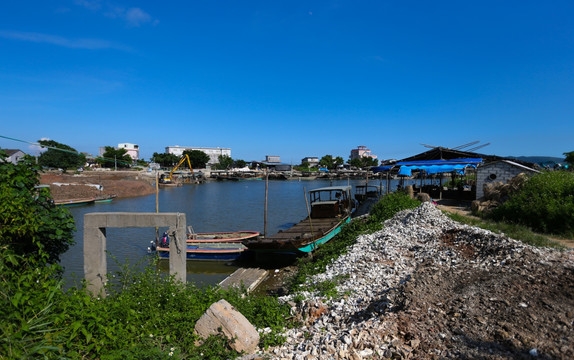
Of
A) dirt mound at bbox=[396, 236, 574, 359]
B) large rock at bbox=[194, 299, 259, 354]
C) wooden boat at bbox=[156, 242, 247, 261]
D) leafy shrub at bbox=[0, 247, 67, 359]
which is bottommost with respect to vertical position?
wooden boat at bbox=[156, 242, 247, 261]

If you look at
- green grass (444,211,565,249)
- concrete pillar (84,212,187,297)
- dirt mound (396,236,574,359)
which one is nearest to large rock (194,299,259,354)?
concrete pillar (84,212,187,297)

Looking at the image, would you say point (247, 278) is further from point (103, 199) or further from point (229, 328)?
point (103, 199)

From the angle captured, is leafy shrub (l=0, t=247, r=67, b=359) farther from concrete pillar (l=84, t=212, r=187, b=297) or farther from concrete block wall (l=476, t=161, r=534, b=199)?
concrete block wall (l=476, t=161, r=534, b=199)

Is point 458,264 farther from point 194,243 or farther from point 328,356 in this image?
point 194,243

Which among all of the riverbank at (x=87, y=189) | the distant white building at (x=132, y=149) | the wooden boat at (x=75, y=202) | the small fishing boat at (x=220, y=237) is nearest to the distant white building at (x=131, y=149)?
the distant white building at (x=132, y=149)

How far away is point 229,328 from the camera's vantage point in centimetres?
528

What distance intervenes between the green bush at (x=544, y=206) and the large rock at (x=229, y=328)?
424 inches

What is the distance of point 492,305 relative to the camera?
541cm

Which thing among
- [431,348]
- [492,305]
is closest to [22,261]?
[431,348]

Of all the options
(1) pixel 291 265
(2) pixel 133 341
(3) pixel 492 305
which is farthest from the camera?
(1) pixel 291 265

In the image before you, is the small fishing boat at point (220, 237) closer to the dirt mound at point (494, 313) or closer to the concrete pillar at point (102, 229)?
the concrete pillar at point (102, 229)

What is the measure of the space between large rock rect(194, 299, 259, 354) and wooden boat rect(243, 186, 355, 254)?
27.8 ft

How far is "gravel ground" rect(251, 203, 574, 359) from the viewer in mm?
4535

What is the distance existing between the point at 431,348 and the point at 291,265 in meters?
10.5
